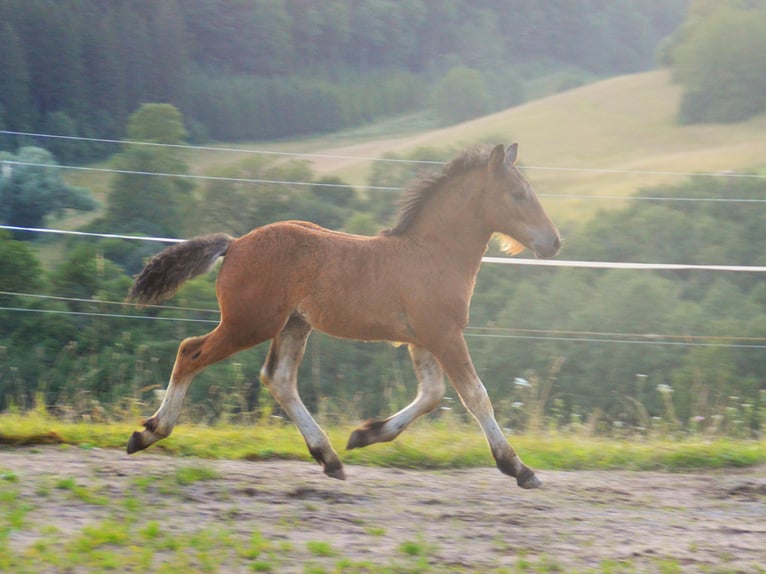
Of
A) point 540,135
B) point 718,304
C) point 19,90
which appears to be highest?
point 540,135

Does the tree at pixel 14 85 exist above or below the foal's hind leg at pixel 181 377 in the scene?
above

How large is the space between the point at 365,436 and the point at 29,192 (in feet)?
55.7

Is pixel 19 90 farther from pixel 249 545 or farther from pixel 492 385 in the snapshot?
pixel 249 545

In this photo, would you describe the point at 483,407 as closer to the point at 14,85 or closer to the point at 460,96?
the point at 14,85

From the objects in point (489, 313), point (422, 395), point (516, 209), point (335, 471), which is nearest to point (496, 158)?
point (516, 209)

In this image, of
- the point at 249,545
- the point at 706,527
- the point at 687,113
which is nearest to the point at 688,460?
the point at 706,527

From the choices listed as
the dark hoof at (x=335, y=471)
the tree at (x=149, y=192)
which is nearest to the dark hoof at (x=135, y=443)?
the dark hoof at (x=335, y=471)

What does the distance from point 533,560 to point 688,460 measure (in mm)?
2340

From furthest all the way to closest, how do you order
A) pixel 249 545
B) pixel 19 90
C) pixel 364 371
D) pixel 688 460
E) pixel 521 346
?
pixel 19 90 < pixel 521 346 < pixel 364 371 < pixel 688 460 < pixel 249 545

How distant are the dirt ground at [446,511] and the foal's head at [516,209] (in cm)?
132

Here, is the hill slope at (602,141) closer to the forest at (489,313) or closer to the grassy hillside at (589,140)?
the grassy hillside at (589,140)

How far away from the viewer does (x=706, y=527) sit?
4535mm

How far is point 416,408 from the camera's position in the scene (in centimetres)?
525

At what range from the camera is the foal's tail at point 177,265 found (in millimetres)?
5098
